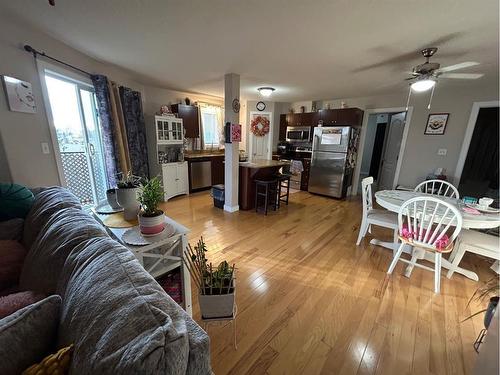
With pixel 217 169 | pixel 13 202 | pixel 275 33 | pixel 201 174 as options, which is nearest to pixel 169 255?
pixel 13 202

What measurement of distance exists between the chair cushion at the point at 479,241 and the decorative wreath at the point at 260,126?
4.44 meters

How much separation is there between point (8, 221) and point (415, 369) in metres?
2.88

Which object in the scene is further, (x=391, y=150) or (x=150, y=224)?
(x=391, y=150)

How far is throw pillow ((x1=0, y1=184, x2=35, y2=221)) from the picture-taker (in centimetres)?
149

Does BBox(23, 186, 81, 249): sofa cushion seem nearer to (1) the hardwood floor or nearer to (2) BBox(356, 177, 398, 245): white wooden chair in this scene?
(1) the hardwood floor

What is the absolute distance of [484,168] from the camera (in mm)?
3736

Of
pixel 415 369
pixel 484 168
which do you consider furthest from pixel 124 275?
pixel 484 168

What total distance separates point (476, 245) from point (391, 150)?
3.25 metres

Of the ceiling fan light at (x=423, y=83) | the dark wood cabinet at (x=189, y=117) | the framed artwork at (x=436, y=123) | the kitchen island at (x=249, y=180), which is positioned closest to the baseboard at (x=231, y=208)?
the kitchen island at (x=249, y=180)

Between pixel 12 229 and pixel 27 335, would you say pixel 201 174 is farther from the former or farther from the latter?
pixel 27 335

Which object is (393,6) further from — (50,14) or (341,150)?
(341,150)

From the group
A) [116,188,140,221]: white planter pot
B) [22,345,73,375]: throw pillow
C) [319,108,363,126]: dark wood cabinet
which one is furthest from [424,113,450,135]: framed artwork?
[22,345,73,375]: throw pillow

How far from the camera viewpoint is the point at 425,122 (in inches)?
154

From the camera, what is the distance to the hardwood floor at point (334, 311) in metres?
1.29
